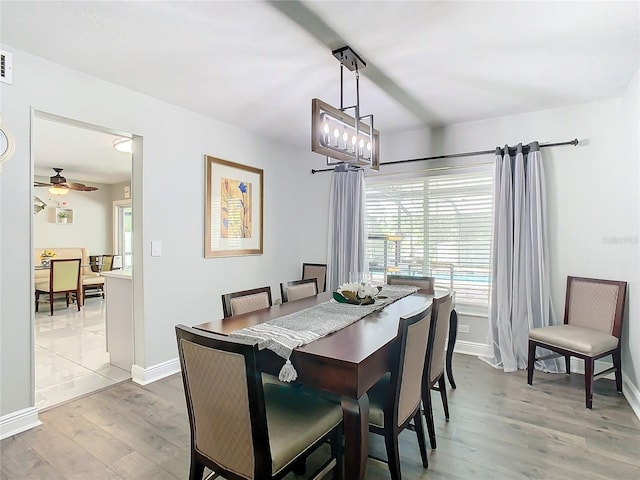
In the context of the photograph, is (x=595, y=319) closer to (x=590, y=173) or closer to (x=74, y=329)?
(x=590, y=173)

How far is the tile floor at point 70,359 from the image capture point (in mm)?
2996

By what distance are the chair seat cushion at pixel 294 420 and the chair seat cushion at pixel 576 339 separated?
2.14 metres

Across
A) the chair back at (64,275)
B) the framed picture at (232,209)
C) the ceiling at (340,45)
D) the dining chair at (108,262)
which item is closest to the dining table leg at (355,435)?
the ceiling at (340,45)

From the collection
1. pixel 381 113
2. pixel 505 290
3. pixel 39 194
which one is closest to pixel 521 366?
pixel 505 290

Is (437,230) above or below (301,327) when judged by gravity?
above

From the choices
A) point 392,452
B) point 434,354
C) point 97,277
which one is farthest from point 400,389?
point 97,277

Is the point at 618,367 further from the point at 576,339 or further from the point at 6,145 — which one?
the point at 6,145

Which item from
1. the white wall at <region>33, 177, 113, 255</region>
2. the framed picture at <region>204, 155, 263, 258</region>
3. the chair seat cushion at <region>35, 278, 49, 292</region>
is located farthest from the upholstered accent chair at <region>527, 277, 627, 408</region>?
the white wall at <region>33, 177, 113, 255</region>

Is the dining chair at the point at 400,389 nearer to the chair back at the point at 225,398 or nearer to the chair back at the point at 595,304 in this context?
the chair back at the point at 225,398

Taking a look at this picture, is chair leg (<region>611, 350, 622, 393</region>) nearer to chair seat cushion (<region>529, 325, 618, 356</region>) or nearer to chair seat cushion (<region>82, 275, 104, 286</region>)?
chair seat cushion (<region>529, 325, 618, 356</region>)

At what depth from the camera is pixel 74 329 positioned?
4.93 metres

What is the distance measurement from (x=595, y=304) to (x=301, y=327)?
2759mm

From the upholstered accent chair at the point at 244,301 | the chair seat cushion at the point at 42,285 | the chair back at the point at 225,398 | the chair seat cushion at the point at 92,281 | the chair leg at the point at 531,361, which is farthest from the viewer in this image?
the chair seat cushion at the point at 92,281

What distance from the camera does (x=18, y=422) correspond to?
235cm
